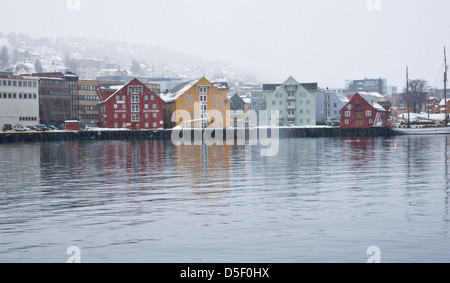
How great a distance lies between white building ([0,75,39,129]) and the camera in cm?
12638

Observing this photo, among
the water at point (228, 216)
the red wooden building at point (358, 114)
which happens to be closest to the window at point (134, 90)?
the red wooden building at point (358, 114)

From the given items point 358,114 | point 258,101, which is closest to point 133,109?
point 258,101

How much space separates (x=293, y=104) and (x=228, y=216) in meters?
129

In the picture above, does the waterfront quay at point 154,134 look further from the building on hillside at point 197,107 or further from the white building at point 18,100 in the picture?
the white building at point 18,100

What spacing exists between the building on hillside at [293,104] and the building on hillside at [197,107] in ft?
63.3

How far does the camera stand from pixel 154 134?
114250 mm

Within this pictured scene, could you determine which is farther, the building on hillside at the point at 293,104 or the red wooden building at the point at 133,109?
the building on hillside at the point at 293,104

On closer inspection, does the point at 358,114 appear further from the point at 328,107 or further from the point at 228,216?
the point at 228,216

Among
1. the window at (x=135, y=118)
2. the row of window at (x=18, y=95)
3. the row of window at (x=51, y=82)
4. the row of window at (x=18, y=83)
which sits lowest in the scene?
the window at (x=135, y=118)

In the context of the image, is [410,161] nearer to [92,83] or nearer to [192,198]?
[192,198]

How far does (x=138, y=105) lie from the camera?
12388 centimetres

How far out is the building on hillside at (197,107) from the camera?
126812 mm

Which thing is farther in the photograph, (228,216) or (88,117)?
(88,117)
